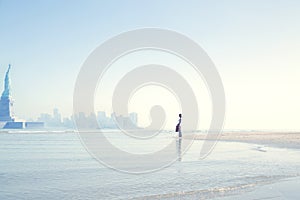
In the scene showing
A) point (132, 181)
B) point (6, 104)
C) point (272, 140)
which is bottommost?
point (272, 140)

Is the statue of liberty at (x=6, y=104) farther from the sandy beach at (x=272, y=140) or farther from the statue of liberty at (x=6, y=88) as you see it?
the sandy beach at (x=272, y=140)

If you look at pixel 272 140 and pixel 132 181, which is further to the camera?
pixel 272 140

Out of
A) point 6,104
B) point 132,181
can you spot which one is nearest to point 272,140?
point 132,181

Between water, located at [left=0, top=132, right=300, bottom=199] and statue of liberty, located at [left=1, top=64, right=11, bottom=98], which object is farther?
statue of liberty, located at [left=1, top=64, right=11, bottom=98]

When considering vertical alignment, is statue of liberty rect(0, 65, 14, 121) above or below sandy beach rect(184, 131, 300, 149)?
above

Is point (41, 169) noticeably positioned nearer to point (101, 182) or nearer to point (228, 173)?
point (101, 182)

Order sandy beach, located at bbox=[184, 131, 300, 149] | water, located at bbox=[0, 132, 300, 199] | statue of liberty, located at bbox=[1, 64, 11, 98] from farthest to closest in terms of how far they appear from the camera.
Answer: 1. statue of liberty, located at bbox=[1, 64, 11, 98]
2. sandy beach, located at bbox=[184, 131, 300, 149]
3. water, located at bbox=[0, 132, 300, 199]

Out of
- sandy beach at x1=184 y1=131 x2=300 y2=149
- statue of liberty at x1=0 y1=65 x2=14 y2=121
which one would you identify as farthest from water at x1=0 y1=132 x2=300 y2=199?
statue of liberty at x1=0 y1=65 x2=14 y2=121

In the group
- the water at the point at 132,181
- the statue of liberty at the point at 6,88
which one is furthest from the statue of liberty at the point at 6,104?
the water at the point at 132,181

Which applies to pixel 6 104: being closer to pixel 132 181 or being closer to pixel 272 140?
pixel 272 140

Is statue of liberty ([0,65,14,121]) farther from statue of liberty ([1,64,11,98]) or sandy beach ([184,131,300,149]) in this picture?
sandy beach ([184,131,300,149])

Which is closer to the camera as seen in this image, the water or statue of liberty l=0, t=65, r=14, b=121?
the water

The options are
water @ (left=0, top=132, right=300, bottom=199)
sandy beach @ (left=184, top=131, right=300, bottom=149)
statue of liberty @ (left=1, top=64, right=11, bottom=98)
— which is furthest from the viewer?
statue of liberty @ (left=1, top=64, right=11, bottom=98)

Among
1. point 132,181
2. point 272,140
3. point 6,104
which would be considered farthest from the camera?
point 6,104
